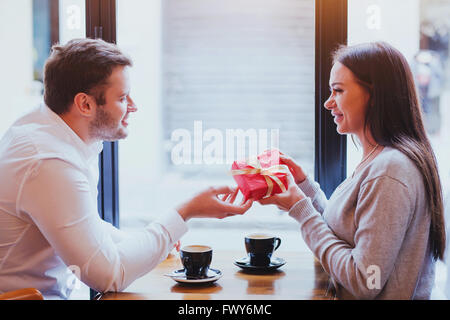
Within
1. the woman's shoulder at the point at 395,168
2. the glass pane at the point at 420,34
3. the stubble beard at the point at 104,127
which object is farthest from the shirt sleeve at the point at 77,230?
the glass pane at the point at 420,34

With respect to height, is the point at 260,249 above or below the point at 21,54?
below

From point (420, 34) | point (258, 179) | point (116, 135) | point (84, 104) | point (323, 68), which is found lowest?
point (258, 179)

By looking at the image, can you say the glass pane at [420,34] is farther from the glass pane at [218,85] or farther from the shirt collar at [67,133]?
the shirt collar at [67,133]

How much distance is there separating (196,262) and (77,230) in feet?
1.18

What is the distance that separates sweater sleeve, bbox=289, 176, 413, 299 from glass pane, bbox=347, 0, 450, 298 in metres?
0.75

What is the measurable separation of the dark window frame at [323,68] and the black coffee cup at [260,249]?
0.48 meters

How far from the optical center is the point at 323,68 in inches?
73.7

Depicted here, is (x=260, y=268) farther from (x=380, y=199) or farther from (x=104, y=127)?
(x=104, y=127)

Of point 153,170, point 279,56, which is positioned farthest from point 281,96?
point 153,170

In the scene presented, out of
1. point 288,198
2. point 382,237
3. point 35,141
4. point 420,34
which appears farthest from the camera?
point 420,34

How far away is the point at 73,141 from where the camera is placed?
1.44m

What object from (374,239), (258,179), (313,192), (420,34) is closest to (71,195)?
(258,179)

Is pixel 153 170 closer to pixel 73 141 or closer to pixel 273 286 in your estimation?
pixel 73 141

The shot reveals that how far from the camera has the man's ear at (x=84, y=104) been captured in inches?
57.1
